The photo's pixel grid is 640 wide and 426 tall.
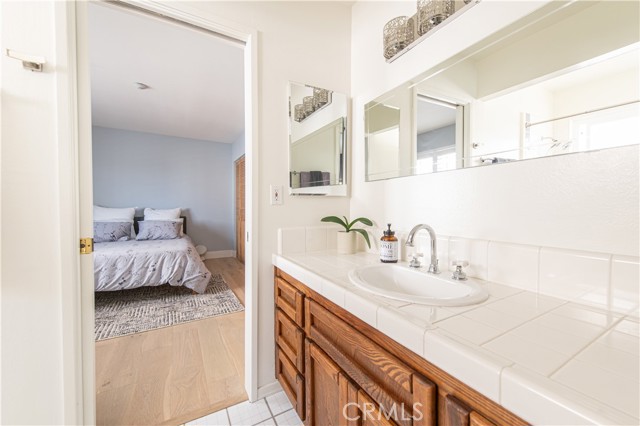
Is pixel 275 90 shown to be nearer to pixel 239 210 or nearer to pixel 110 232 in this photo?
pixel 110 232

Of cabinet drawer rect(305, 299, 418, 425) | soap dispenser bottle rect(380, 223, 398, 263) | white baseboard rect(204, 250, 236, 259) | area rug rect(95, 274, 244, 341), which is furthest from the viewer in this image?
white baseboard rect(204, 250, 236, 259)

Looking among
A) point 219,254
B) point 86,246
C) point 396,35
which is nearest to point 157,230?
point 219,254

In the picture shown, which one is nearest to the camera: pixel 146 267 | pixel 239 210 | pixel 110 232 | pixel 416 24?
pixel 416 24

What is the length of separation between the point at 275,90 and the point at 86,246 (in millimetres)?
1154

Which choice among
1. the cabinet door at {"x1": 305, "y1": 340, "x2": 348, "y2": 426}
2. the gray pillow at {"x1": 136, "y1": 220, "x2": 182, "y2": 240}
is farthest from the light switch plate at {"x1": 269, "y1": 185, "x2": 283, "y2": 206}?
the gray pillow at {"x1": 136, "y1": 220, "x2": 182, "y2": 240}

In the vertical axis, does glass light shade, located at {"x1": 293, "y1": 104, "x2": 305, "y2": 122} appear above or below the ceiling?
below

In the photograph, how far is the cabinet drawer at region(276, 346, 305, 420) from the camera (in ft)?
3.78

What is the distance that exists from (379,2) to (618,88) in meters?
1.20

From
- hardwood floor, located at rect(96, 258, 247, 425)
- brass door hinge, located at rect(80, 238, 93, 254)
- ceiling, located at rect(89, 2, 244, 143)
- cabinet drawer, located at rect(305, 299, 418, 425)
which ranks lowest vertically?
hardwood floor, located at rect(96, 258, 247, 425)

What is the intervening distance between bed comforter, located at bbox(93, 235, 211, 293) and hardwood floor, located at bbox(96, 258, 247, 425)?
0.74 m

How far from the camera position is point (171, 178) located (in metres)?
4.71

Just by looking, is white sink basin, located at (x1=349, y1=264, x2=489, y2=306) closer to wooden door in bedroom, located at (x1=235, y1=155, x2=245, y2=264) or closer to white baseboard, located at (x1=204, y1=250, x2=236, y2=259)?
wooden door in bedroom, located at (x1=235, y1=155, x2=245, y2=264)

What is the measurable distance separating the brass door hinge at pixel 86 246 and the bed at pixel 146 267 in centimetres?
204

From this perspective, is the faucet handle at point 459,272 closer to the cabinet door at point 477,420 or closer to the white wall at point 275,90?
the cabinet door at point 477,420
